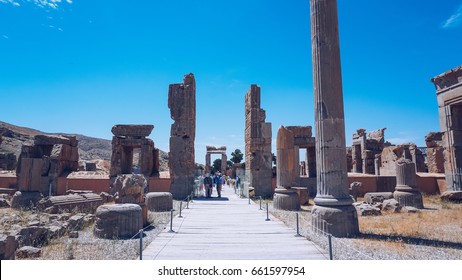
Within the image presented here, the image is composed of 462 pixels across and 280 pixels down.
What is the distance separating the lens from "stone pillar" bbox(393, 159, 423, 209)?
1338cm

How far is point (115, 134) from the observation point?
19359 millimetres

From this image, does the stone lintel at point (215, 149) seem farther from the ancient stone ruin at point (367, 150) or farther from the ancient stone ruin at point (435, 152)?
the ancient stone ruin at point (435, 152)

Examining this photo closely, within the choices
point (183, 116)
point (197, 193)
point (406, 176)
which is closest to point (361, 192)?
point (406, 176)

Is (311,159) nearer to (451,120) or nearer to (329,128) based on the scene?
(451,120)

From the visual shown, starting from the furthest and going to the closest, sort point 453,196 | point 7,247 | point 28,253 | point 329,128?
1. point 453,196
2. point 329,128
3. point 28,253
4. point 7,247

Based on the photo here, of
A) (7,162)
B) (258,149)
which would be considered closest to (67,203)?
(258,149)

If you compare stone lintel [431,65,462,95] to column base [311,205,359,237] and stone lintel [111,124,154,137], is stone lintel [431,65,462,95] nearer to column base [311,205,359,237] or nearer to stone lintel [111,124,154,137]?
column base [311,205,359,237]

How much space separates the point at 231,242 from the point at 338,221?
2.83 meters

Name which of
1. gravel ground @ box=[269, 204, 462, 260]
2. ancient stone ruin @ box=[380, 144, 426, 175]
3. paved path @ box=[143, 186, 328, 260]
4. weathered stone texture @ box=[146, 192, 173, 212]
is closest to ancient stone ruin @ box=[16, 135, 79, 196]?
weathered stone texture @ box=[146, 192, 173, 212]

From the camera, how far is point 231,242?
272 inches

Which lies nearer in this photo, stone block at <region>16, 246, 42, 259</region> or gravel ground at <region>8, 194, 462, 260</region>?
gravel ground at <region>8, 194, 462, 260</region>

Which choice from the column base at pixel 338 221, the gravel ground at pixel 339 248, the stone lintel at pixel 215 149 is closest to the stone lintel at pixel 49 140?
the gravel ground at pixel 339 248

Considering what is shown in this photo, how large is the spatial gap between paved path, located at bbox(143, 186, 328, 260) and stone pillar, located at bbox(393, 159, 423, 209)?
7380 millimetres
